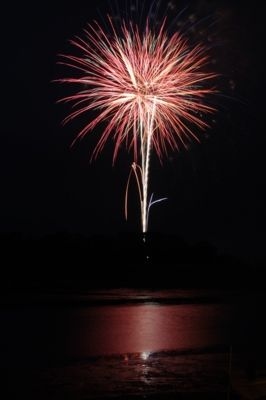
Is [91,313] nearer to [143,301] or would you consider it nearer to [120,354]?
[143,301]

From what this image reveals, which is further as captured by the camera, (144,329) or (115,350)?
(144,329)

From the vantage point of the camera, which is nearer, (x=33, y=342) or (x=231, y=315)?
(x=33, y=342)

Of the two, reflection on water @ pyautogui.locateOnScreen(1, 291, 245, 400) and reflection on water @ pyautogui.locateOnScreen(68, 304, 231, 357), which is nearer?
reflection on water @ pyautogui.locateOnScreen(1, 291, 245, 400)

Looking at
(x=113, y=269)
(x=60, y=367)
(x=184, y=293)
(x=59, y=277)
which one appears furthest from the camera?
(x=113, y=269)

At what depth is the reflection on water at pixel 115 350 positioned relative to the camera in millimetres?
8227

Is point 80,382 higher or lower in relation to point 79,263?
lower

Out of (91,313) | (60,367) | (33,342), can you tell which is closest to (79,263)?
(91,313)

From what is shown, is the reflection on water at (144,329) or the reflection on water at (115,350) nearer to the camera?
the reflection on water at (115,350)

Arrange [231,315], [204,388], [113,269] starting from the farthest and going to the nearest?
1. [113,269]
2. [231,315]
3. [204,388]

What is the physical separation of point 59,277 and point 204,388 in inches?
899

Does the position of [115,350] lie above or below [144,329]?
below

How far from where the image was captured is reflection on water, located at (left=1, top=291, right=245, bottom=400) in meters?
8.23

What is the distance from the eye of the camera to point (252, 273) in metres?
34.1

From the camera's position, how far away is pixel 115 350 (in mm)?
11062
